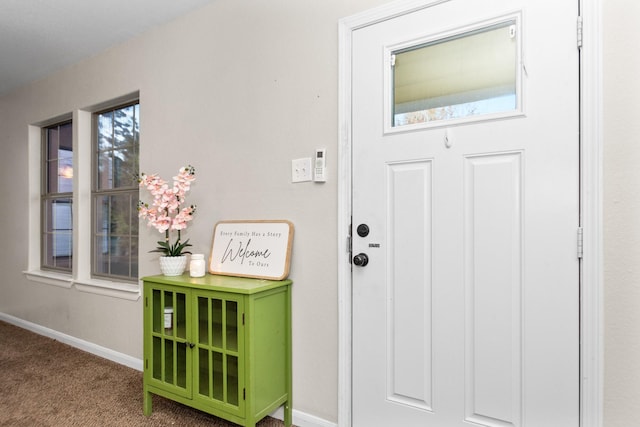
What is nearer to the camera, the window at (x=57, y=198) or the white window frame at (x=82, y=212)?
the white window frame at (x=82, y=212)

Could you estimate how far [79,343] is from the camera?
311 centimetres

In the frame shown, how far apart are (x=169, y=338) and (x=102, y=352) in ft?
4.55

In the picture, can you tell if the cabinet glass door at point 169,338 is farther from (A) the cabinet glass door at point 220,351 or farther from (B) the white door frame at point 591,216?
(B) the white door frame at point 591,216

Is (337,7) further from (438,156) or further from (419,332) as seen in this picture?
(419,332)

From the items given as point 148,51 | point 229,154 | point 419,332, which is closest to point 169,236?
point 229,154

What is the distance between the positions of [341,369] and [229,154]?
4.41 ft

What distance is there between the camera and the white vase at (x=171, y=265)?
Result: 2.09 meters

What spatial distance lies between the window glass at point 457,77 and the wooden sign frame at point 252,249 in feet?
2.74

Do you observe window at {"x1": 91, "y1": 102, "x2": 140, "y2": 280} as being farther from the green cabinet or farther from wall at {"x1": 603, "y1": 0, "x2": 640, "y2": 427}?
wall at {"x1": 603, "y1": 0, "x2": 640, "y2": 427}

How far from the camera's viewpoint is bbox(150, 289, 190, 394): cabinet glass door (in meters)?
1.94

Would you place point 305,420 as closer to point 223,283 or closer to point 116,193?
point 223,283

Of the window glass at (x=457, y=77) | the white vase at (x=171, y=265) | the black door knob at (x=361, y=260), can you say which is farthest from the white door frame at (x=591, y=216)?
the white vase at (x=171, y=265)

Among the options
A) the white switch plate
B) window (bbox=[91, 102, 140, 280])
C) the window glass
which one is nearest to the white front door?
the window glass

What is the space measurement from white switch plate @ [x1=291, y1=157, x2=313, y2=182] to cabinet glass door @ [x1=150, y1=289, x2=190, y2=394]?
33.1 inches
